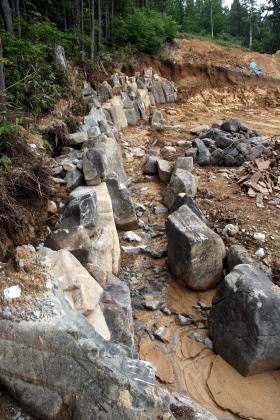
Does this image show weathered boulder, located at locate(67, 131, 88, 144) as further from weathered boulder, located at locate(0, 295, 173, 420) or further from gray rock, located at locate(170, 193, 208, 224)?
weathered boulder, located at locate(0, 295, 173, 420)

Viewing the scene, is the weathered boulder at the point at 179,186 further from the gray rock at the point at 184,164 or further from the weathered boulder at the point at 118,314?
the weathered boulder at the point at 118,314

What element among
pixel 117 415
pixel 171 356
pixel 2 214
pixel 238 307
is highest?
pixel 2 214

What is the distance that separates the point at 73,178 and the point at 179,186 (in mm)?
2232

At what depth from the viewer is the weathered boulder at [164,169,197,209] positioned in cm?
645

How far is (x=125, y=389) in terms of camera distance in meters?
1.92

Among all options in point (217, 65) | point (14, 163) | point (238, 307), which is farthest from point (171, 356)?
point (217, 65)

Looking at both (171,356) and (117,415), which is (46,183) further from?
(117,415)

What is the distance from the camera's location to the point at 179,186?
21.3 ft

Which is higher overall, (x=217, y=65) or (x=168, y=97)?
(x=217, y=65)

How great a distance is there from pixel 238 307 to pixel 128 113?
9.48 m

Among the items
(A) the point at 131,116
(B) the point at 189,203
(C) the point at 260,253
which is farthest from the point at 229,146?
(C) the point at 260,253

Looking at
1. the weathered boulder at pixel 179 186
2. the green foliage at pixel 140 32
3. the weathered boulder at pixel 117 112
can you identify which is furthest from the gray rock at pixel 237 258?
the green foliage at pixel 140 32

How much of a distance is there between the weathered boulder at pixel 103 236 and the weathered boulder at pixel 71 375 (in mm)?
1630

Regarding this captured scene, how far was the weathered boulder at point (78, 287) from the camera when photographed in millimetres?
2717
